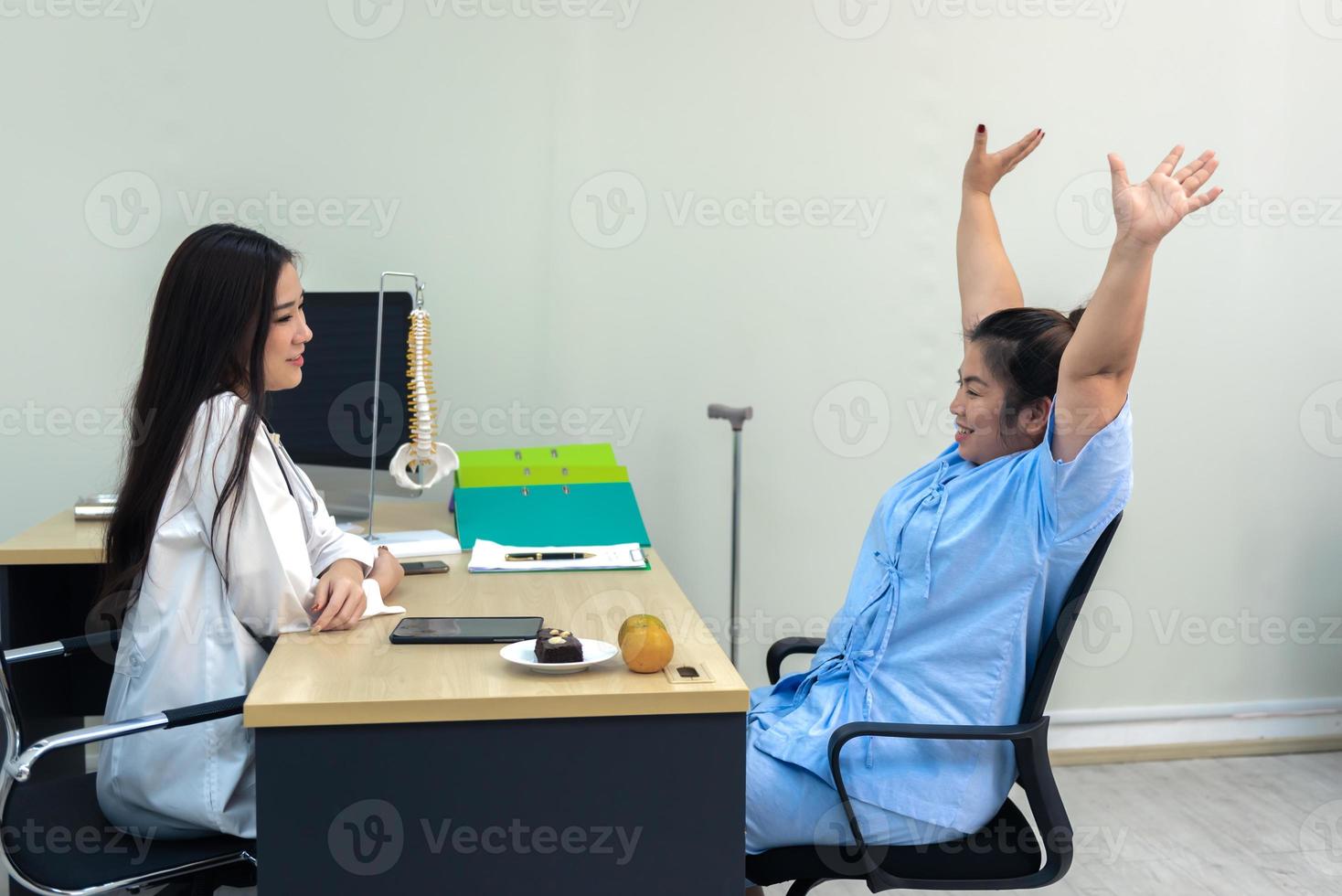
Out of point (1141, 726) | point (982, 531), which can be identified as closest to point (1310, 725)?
point (1141, 726)

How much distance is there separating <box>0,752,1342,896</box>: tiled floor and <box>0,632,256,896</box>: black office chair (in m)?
1.36

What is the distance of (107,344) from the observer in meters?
2.93

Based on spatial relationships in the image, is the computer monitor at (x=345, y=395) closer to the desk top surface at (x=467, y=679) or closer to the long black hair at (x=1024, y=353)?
the desk top surface at (x=467, y=679)

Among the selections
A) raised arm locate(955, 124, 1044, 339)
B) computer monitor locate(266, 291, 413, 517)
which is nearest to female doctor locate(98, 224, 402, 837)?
computer monitor locate(266, 291, 413, 517)

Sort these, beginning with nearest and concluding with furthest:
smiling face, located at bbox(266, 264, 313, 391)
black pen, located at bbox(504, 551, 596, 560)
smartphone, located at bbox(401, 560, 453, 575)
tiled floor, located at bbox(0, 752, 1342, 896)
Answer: smiling face, located at bbox(266, 264, 313, 391) < smartphone, located at bbox(401, 560, 453, 575) < black pen, located at bbox(504, 551, 596, 560) < tiled floor, located at bbox(0, 752, 1342, 896)

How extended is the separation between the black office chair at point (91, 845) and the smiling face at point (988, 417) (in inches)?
42.9

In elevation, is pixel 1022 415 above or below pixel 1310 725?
above

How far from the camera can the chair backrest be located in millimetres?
1512

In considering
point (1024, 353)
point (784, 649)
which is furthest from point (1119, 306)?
point (784, 649)

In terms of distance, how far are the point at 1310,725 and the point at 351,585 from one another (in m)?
3.02

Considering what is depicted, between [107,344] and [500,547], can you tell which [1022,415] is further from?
[107,344]

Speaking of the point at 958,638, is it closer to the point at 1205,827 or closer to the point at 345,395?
the point at 345,395

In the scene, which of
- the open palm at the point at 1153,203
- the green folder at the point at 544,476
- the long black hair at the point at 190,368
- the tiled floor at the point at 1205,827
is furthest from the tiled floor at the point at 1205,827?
the open palm at the point at 1153,203

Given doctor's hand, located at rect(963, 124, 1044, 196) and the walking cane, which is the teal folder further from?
doctor's hand, located at rect(963, 124, 1044, 196)
